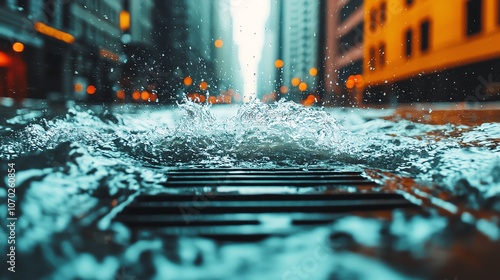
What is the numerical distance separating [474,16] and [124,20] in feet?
111

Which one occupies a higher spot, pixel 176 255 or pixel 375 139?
pixel 375 139

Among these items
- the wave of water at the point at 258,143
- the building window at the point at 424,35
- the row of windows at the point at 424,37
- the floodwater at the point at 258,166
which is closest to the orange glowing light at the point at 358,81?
the row of windows at the point at 424,37

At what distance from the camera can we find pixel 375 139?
15.3ft

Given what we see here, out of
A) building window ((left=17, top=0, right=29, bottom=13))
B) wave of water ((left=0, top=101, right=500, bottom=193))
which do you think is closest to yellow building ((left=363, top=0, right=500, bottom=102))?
wave of water ((left=0, top=101, right=500, bottom=193))

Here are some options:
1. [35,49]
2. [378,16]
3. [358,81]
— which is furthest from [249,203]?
[358,81]

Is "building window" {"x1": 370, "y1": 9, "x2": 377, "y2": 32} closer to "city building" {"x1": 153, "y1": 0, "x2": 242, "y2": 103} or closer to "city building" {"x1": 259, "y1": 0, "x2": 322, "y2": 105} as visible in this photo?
"city building" {"x1": 153, "y1": 0, "x2": 242, "y2": 103}

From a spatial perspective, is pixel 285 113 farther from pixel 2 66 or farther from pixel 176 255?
pixel 2 66

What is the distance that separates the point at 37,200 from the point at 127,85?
3961cm

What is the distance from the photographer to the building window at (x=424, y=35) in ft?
61.5

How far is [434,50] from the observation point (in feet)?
59.2

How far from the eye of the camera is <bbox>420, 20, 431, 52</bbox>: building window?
1873 cm

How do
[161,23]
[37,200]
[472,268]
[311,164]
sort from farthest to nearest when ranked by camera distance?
[161,23] < [311,164] < [37,200] < [472,268]

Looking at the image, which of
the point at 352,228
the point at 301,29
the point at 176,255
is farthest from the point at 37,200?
the point at 301,29

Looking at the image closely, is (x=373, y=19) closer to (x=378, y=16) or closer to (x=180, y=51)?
(x=378, y=16)
